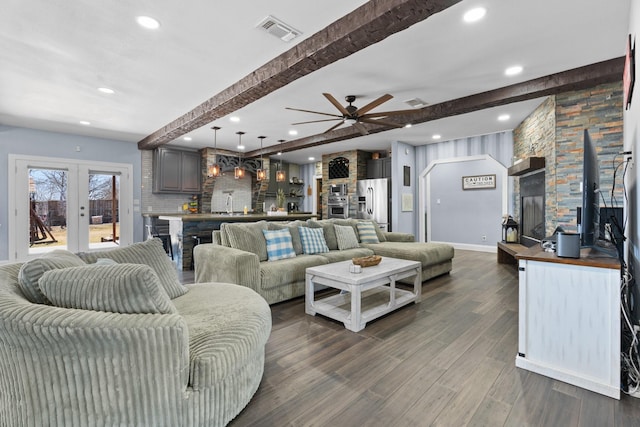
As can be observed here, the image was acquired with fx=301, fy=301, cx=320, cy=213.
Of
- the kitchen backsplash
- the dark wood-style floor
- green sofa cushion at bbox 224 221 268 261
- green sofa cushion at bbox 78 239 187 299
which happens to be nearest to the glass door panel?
the kitchen backsplash

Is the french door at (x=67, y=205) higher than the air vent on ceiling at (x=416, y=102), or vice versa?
the air vent on ceiling at (x=416, y=102)

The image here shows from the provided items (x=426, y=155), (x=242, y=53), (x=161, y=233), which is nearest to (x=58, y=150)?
(x=161, y=233)

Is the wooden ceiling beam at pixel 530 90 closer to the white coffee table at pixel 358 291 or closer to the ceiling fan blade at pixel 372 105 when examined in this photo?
the ceiling fan blade at pixel 372 105

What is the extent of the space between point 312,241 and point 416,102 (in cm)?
261

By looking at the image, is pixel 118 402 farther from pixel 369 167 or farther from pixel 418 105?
pixel 369 167

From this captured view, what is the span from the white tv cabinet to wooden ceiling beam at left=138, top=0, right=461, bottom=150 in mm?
1845

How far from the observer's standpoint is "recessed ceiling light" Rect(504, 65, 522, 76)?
133 inches

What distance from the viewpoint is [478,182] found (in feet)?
22.6

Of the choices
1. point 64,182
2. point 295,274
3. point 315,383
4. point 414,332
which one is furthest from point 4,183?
point 414,332

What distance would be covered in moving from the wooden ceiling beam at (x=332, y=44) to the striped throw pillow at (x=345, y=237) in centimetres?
221

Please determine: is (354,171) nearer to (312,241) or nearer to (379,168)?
(379,168)

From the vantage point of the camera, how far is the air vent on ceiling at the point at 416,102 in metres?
4.45

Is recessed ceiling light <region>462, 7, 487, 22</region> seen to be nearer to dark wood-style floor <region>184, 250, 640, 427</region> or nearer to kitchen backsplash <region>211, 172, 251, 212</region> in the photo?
dark wood-style floor <region>184, 250, 640, 427</region>

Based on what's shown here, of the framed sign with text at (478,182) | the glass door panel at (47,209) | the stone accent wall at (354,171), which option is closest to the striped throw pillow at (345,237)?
the stone accent wall at (354,171)
